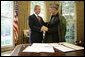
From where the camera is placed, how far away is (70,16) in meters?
2.39

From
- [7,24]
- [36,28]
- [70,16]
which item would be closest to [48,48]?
[36,28]

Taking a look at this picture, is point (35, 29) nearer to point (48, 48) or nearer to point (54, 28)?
point (54, 28)

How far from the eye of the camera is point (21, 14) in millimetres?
2414

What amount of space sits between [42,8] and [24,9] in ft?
0.90

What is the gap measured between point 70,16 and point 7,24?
1055 mm

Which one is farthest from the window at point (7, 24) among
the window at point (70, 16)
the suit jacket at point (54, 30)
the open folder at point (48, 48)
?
the open folder at point (48, 48)

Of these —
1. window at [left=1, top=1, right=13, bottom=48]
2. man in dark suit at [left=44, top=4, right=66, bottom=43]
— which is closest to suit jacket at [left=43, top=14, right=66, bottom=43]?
man in dark suit at [left=44, top=4, right=66, bottom=43]

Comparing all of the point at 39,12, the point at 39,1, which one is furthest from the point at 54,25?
the point at 39,1

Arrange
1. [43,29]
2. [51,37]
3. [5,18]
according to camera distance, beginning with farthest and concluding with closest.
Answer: [5,18]
[43,29]
[51,37]

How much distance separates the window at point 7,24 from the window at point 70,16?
83 cm

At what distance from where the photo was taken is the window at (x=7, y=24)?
98.8 inches

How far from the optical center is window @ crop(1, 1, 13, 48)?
251cm

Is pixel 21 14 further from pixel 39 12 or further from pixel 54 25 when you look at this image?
pixel 54 25

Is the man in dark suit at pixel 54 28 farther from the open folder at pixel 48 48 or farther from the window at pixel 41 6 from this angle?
the open folder at pixel 48 48
